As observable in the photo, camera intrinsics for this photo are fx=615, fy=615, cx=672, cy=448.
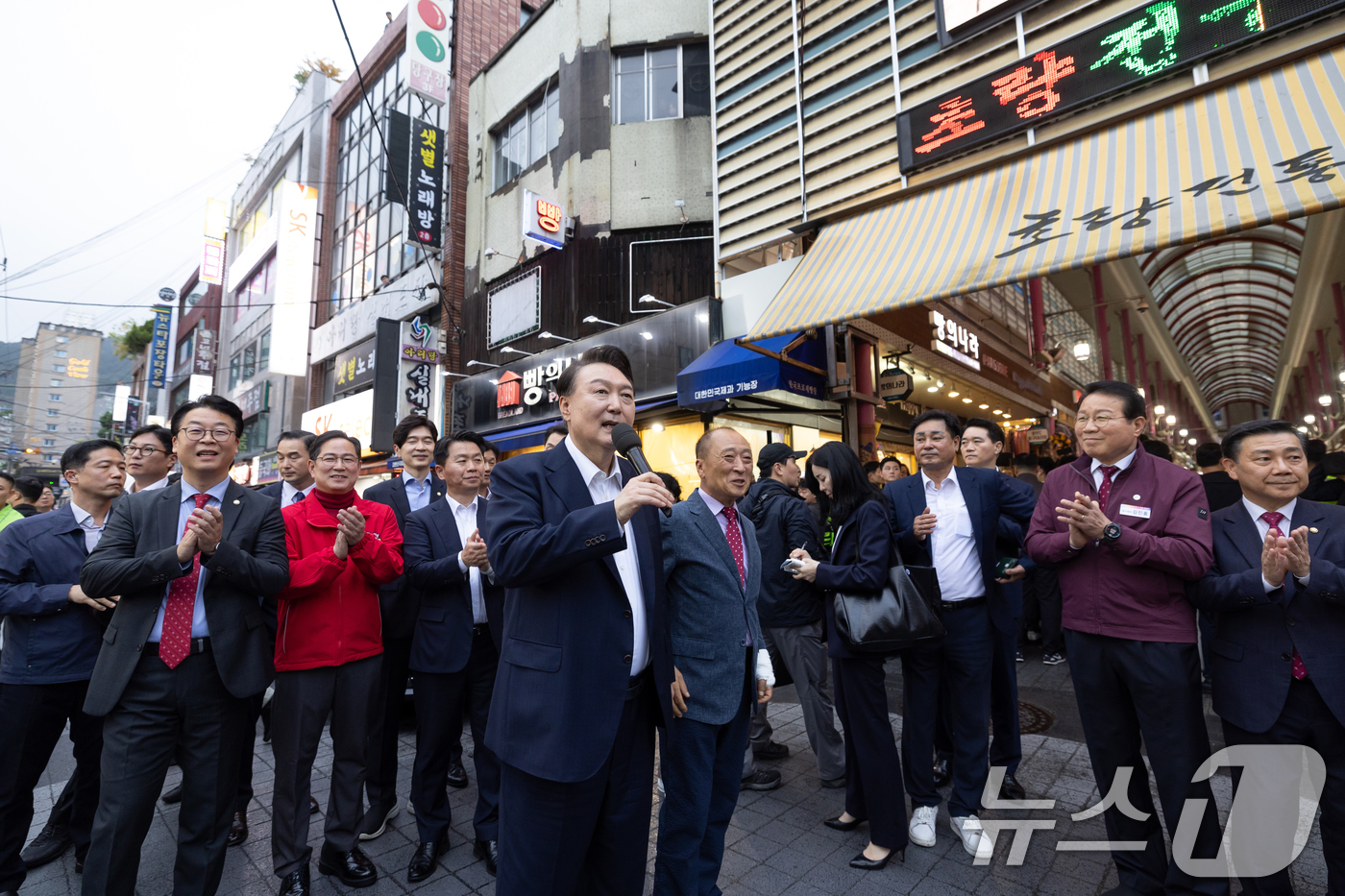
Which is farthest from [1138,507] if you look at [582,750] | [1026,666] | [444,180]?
[444,180]

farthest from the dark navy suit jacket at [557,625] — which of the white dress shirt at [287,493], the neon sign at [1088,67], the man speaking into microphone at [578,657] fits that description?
the neon sign at [1088,67]

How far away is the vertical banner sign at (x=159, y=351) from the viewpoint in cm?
3136

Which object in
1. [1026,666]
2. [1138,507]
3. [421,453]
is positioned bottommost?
[1026,666]

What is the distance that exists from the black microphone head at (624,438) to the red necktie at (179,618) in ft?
6.36

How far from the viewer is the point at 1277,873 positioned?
244 cm

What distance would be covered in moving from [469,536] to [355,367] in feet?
60.5

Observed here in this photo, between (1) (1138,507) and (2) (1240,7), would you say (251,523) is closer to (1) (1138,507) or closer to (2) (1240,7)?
(1) (1138,507)

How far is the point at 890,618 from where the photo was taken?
321 cm

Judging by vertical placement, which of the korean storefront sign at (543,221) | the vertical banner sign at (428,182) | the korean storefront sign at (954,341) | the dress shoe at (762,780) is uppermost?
the vertical banner sign at (428,182)

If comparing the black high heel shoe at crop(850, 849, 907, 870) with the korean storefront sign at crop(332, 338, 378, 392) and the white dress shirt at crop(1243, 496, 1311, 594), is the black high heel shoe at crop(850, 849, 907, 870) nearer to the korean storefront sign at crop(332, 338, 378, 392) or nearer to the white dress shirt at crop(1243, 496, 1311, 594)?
the white dress shirt at crop(1243, 496, 1311, 594)

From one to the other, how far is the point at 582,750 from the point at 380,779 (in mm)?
2478

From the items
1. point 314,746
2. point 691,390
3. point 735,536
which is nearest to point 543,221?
point 691,390

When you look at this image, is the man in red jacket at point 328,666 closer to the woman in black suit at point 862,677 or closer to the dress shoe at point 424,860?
the dress shoe at point 424,860

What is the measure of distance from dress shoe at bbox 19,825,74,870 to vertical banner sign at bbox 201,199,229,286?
35570 millimetres
